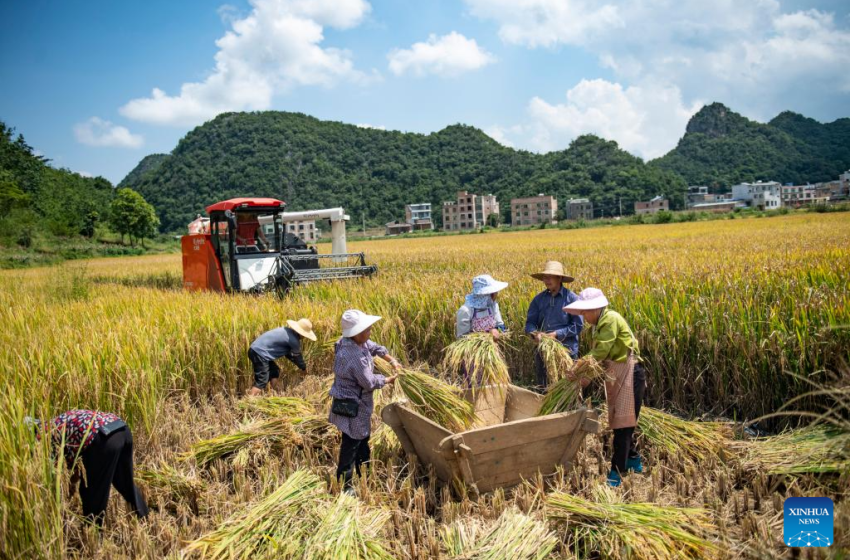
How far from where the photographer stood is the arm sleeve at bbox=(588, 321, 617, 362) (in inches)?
143

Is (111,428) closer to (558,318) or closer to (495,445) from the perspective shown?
(495,445)

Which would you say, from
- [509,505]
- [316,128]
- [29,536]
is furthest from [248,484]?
[316,128]

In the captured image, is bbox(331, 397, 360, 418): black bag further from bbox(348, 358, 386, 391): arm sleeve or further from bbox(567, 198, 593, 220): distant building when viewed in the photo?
bbox(567, 198, 593, 220): distant building

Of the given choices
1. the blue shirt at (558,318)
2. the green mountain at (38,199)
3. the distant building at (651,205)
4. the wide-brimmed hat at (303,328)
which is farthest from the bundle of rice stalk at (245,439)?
the distant building at (651,205)

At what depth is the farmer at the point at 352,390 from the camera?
3.66m

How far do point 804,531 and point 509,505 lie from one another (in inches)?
62.5

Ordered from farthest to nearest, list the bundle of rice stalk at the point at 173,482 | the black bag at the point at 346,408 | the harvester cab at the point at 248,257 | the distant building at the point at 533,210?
1. the distant building at the point at 533,210
2. the harvester cab at the point at 248,257
3. the black bag at the point at 346,408
4. the bundle of rice stalk at the point at 173,482

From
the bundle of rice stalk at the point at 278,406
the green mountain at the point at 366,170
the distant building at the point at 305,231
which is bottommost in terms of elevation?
the bundle of rice stalk at the point at 278,406

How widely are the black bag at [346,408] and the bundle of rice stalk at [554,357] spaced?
1648 millimetres

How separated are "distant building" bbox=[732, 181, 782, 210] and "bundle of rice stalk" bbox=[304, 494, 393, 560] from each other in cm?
10663

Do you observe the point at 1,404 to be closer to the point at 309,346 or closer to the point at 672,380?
the point at 309,346

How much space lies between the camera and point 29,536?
8.25 ft

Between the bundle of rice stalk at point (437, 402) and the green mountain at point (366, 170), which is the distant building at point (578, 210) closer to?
the green mountain at point (366, 170)

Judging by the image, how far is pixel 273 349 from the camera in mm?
5539
